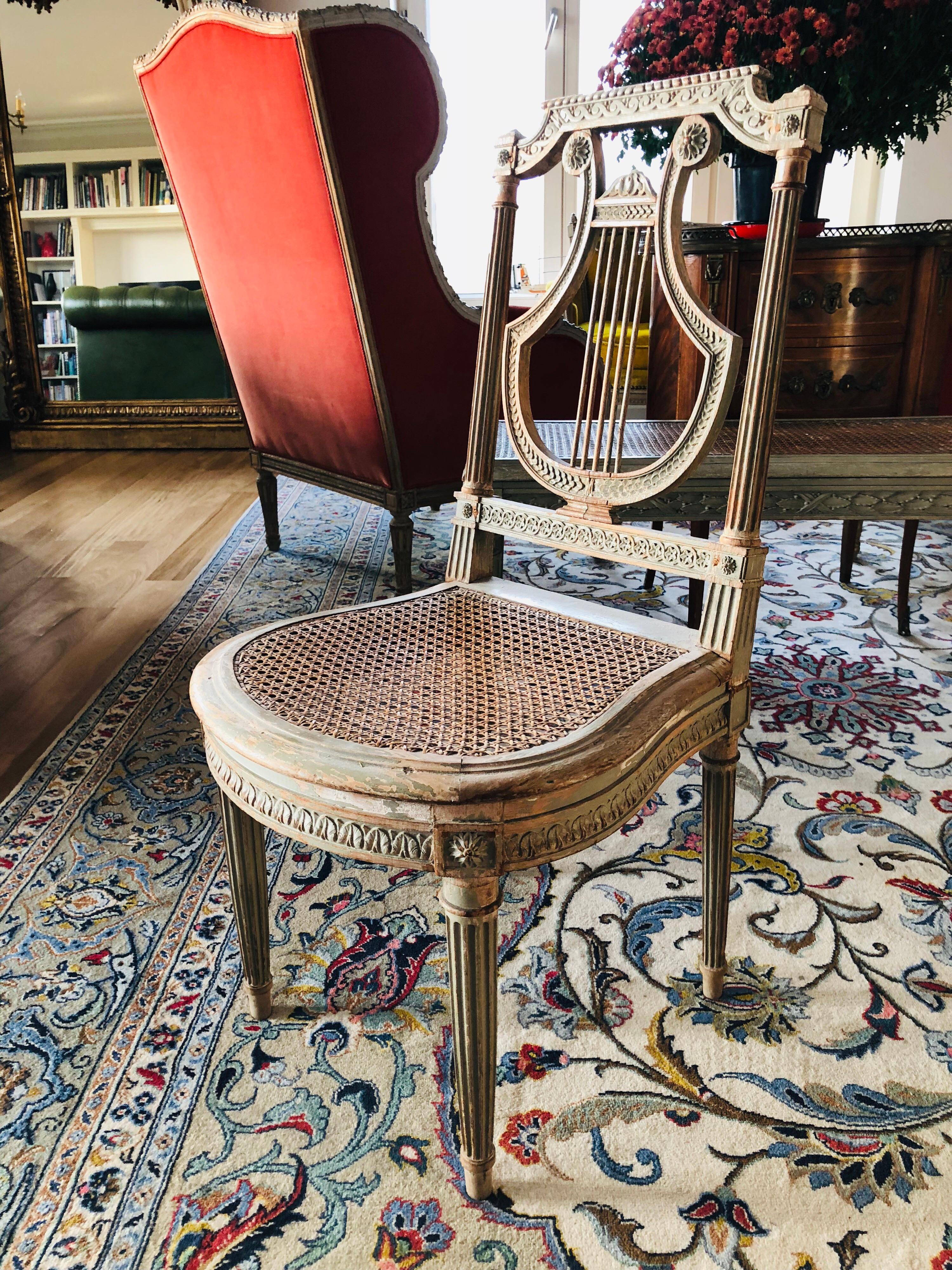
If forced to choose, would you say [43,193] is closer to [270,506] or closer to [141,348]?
[141,348]

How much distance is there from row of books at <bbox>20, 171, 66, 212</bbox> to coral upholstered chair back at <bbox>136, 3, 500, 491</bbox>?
9.42 feet

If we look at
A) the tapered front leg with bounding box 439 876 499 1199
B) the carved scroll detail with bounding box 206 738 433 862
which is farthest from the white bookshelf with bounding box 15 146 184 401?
the tapered front leg with bounding box 439 876 499 1199

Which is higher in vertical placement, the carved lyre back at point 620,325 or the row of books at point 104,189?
the row of books at point 104,189

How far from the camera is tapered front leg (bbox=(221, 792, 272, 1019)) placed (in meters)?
1.03

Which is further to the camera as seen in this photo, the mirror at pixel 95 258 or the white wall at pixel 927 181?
the mirror at pixel 95 258

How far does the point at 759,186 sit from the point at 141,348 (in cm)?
347

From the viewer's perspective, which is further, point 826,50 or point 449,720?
point 826,50

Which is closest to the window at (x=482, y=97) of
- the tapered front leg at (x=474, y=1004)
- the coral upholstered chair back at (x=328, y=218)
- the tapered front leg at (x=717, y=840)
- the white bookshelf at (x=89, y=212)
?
the white bookshelf at (x=89, y=212)

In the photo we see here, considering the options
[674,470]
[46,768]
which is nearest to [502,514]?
[674,470]

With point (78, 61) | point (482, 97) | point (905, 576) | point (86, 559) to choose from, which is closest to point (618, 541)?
point (905, 576)

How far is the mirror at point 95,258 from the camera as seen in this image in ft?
15.5

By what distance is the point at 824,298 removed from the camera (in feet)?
7.86

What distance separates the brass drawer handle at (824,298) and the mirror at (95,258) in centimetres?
320

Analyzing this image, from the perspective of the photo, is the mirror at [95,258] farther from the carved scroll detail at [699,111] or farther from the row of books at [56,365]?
the carved scroll detail at [699,111]
